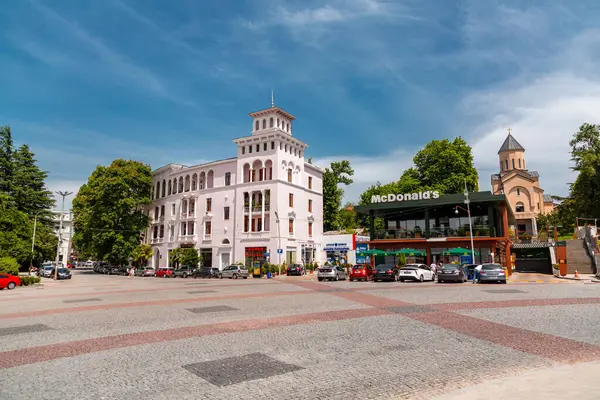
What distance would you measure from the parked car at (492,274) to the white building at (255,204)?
26.6m

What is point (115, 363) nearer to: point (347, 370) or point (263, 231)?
point (347, 370)

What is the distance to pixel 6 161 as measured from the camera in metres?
54.6

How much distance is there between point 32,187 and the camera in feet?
188

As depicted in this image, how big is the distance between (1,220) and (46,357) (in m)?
46.4

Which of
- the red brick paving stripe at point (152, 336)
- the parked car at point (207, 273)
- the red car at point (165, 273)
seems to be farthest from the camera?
the red car at point (165, 273)

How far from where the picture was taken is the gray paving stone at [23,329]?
11616mm

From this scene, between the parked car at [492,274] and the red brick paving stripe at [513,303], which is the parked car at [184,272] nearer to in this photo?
the parked car at [492,274]

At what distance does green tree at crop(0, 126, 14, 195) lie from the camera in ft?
177

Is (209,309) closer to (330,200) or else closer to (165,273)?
(165,273)

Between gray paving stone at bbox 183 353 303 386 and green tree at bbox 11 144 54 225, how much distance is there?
59.2 metres

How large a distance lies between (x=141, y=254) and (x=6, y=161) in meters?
21.9

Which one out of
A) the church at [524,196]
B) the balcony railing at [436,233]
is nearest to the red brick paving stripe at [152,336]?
the balcony railing at [436,233]

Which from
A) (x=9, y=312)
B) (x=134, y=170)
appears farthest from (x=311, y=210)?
(x=9, y=312)

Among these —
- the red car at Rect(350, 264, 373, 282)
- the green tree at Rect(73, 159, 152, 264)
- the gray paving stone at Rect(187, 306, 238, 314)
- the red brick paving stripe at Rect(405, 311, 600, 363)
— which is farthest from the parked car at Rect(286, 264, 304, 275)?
the red brick paving stripe at Rect(405, 311, 600, 363)
